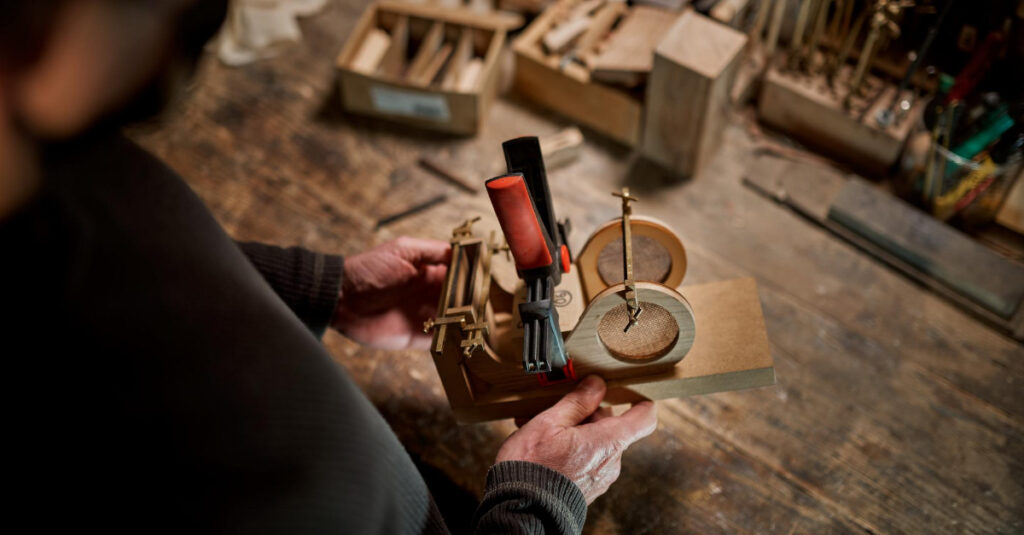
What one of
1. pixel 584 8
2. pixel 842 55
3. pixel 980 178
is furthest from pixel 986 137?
pixel 584 8

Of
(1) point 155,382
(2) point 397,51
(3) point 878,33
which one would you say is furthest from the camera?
(2) point 397,51

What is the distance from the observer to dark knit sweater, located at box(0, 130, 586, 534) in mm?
515

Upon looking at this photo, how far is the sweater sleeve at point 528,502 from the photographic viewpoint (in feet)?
2.66

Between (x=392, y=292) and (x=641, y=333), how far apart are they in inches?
19.2

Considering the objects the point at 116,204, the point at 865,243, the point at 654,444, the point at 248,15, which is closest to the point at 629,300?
the point at 654,444

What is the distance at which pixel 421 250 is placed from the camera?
1.18 metres

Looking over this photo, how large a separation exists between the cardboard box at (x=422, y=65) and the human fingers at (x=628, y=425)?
86 cm

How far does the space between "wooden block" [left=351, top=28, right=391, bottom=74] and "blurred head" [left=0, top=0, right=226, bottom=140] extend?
128cm

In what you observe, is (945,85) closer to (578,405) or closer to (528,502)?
(578,405)

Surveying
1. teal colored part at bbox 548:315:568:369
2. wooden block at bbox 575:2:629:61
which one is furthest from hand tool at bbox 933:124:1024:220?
teal colored part at bbox 548:315:568:369

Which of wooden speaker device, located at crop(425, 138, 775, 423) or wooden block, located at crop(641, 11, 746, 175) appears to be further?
wooden block, located at crop(641, 11, 746, 175)

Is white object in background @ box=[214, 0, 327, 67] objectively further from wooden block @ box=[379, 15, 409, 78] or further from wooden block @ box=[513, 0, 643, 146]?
wooden block @ box=[513, 0, 643, 146]

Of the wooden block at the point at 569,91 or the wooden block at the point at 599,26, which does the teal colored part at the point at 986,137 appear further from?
the wooden block at the point at 599,26

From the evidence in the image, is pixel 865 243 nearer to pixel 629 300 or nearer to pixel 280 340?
pixel 629 300
